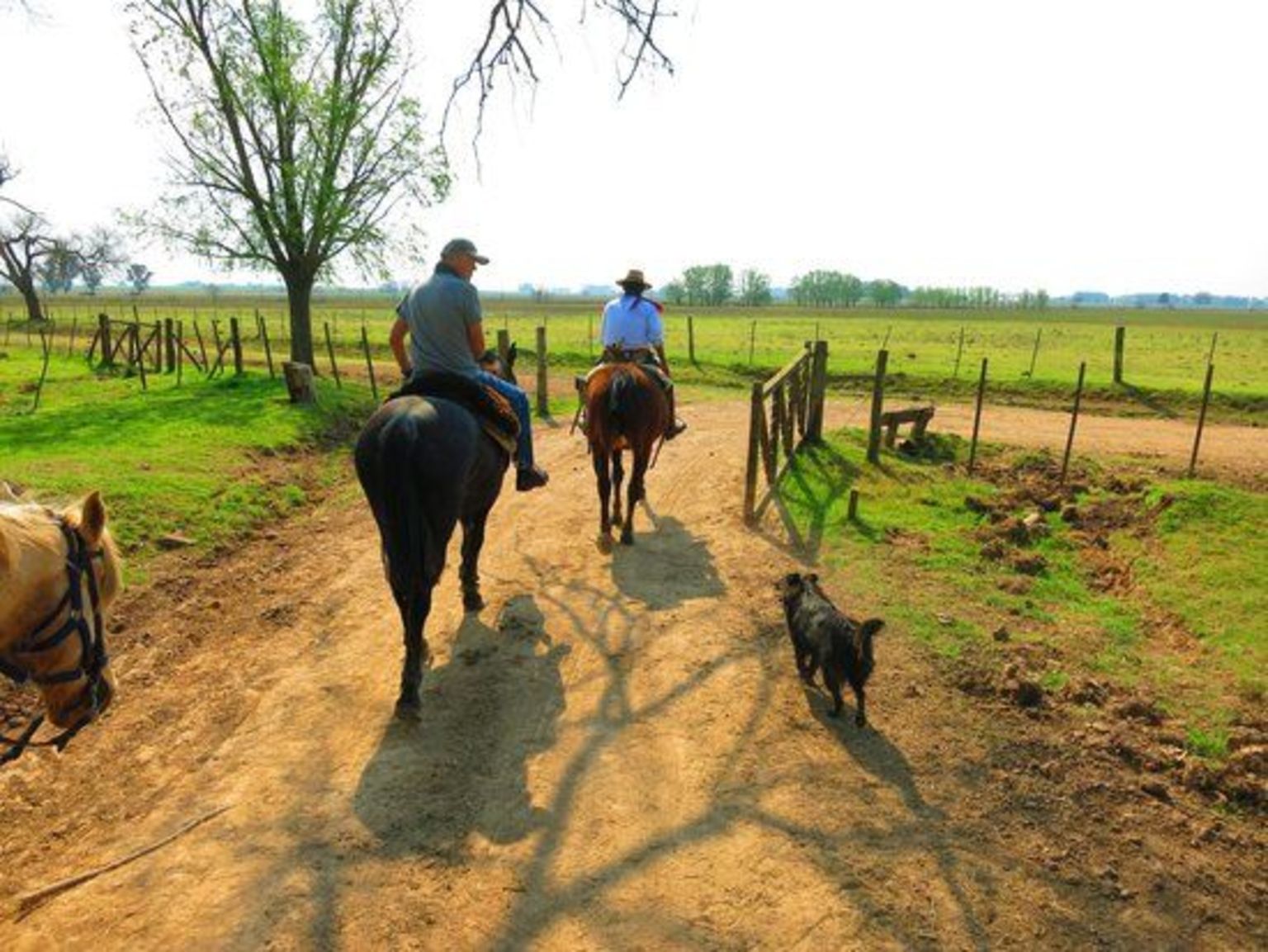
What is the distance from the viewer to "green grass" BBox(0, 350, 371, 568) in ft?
32.8

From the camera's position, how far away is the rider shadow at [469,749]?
4.44 meters

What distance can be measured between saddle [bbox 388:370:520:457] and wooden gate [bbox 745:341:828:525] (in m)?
4.05

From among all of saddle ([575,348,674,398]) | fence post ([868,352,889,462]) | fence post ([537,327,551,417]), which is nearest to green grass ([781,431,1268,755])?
fence post ([868,352,889,462])

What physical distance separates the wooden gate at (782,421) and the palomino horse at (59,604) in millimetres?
7477

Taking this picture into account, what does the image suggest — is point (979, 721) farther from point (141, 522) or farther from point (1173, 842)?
point (141, 522)

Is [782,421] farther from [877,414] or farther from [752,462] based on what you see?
[752,462]

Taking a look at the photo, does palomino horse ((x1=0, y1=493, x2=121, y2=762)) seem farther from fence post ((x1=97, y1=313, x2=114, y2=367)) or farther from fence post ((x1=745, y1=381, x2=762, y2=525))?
fence post ((x1=97, y1=313, x2=114, y2=367))

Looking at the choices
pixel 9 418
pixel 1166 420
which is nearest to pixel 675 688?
pixel 9 418

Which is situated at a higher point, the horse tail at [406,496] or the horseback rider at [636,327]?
the horseback rider at [636,327]

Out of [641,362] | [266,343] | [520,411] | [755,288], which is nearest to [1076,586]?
[641,362]

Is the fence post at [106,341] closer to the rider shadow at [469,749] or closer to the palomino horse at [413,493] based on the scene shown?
the rider shadow at [469,749]

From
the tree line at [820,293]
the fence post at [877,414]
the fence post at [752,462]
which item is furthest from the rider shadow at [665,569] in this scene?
the tree line at [820,293]

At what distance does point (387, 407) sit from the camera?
19.1ft

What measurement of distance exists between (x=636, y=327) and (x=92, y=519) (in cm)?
738
